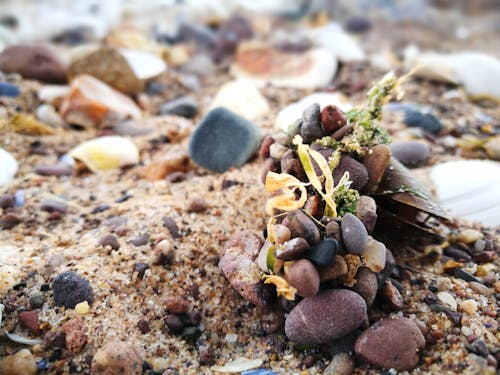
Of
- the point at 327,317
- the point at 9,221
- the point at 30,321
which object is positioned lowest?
the point at 9,221

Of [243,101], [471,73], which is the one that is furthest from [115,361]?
[471,73]

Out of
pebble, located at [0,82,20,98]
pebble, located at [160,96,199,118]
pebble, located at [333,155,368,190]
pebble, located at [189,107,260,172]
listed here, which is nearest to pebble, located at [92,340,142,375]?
pebble, located at [333,155,368,190]

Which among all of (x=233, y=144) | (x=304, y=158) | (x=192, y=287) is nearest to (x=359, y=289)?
(x=304, y=158)

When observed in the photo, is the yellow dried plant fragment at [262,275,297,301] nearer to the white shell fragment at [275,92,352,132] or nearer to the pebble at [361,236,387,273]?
the pebble at [361,236,387,273]

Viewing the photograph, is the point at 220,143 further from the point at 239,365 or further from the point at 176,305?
the point at 239,365

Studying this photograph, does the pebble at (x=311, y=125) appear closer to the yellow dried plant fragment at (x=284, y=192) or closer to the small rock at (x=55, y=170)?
the yellow dried plant fragment at (x=284, y=192)

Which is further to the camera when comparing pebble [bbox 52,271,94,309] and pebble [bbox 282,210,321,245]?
pebble [bbox 52,271,94,309]
